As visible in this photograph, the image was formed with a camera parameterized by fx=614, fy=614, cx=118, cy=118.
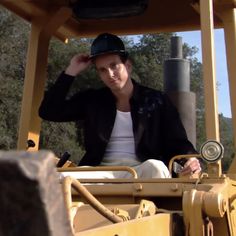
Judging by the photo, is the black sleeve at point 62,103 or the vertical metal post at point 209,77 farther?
the black sleeve at point 62,103

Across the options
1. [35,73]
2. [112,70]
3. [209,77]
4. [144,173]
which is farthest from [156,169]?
[35,73]

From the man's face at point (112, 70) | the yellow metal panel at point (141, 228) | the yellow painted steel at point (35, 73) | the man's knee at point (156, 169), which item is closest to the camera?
the yellow metal panel at point (141, 228)

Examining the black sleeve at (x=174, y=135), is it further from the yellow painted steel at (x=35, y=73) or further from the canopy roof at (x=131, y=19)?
the yellow painted steel at (x=35, y=73)

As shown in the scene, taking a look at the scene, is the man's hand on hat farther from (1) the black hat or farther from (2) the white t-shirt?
(2) the white t-shirt

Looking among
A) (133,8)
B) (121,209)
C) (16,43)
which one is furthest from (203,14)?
(16,43)

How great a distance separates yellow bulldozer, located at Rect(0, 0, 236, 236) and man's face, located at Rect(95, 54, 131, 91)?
430 millimetres

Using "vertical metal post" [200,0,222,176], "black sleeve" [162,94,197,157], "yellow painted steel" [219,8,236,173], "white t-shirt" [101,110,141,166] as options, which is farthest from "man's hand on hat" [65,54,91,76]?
"vertical metal post" [200,0,222,176]

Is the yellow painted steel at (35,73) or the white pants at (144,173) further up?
the yellow painted steel at (35,73)

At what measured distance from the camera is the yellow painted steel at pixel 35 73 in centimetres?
473

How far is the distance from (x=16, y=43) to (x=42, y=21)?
78.1 feet

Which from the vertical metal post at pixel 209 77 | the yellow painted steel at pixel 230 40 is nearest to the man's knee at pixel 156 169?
the vertical metal post at pixel 209 77

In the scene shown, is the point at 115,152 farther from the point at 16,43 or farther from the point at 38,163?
the point at 16,43

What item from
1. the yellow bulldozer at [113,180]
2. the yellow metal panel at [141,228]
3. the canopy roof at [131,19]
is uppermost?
the canopy roof at [131,19]

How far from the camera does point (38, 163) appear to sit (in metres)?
1.01
